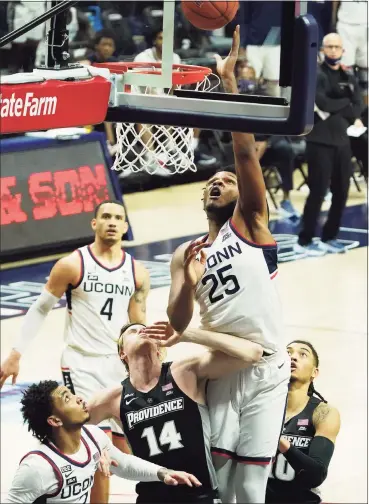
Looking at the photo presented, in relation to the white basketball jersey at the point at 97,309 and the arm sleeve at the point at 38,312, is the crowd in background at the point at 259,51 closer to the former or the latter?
the white basketball jersey at the point at 97,309

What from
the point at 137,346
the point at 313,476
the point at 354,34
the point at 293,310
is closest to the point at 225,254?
the point at 137,346

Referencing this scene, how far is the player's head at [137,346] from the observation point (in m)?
6.32

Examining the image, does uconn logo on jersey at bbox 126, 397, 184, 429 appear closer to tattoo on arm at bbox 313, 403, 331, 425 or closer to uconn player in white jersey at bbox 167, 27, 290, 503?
uconn player in white jersey at bbox 167, 27, 290, 503

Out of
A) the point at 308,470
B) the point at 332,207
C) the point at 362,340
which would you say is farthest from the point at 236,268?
the point at 332,207

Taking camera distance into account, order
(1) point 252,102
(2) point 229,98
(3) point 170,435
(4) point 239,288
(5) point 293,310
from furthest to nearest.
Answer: (5) point 293,310 → (3) point 170,435 → (4) point 239,288 → (2) point 229,98 → (1) point 252,102

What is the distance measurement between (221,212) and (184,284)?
0.58 meters

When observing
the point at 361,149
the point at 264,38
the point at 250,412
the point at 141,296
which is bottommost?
the point at 361,149

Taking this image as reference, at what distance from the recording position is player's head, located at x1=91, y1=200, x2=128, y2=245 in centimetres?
786

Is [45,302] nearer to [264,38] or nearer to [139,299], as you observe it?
[139,299]

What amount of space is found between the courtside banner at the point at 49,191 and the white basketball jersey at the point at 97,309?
488 cm

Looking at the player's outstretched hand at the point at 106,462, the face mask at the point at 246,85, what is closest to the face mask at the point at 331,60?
the face mask at the point at 246,85

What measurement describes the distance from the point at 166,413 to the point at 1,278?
6.28m

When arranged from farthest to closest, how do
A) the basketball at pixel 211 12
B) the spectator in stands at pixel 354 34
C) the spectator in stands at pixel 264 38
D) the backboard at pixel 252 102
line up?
the spectator in stands at pixel 354 34, the spectator in stands at pixel 264 38, the basketball at pixel 211 12, the backboard at pixel 252 102

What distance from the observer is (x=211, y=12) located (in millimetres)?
5914
